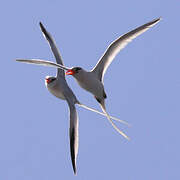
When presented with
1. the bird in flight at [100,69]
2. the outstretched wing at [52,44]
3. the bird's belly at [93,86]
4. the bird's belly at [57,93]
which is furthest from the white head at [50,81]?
the bird's belly at [93,86]

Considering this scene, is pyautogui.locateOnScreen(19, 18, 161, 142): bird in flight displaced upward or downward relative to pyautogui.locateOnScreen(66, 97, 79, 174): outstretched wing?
upward

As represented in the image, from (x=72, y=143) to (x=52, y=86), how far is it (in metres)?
1.66

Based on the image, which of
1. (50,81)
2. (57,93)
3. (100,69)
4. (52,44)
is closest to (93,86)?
(100,69)

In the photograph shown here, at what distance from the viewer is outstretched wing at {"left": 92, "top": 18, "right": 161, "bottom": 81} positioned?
9984mm

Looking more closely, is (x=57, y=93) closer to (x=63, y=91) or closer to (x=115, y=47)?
(x=63, y=91)

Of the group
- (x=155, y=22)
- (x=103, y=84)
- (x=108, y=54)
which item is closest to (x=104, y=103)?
(x=103, y=84)

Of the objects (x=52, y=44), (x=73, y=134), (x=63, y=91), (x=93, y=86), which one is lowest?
(x=73, y=134)

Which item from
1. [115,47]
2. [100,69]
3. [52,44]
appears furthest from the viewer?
[52,44]

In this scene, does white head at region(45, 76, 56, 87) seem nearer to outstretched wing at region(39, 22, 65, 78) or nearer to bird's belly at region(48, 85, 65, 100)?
bird's belly at region(48, 85, 65, 100)

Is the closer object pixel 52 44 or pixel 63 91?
pixel 63 91

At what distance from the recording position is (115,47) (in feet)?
33.9

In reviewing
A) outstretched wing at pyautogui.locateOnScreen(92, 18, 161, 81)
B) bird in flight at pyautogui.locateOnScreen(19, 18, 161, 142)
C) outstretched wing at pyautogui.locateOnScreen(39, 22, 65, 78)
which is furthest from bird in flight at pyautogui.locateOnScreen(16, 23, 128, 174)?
outstretched wing at pyautogui.locateOnScreen(92, 18, 161, 81)

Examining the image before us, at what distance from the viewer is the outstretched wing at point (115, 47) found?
9.98m

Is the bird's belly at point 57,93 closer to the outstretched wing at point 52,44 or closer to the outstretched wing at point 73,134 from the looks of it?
the outstretched wing at point 73,134
